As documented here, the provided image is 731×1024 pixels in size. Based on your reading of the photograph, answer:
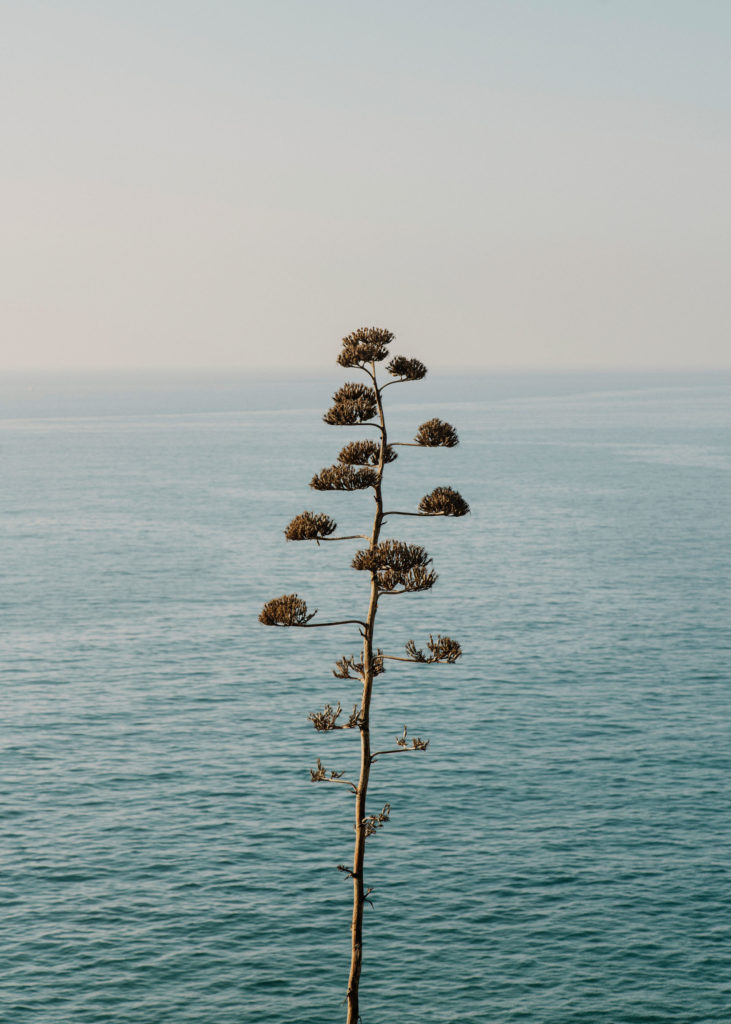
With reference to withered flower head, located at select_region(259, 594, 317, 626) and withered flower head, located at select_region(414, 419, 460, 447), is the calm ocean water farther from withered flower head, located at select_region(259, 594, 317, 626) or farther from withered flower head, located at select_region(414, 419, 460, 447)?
withered flower head, located at select_region(414, 419, 460, 447)

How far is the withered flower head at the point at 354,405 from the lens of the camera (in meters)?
32.0

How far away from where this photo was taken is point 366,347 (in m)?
31.7

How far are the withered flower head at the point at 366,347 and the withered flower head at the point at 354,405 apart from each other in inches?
27.6

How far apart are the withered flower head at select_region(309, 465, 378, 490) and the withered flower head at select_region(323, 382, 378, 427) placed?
50.3 inches

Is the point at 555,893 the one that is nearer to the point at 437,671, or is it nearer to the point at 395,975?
the point at 395,975

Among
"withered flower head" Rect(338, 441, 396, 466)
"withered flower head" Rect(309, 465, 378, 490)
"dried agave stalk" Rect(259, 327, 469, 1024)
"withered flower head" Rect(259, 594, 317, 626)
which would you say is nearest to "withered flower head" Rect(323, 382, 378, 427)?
"dried agave stalk" Rect(259, 327, 469, 1024)

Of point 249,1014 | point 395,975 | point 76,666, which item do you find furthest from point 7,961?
point 76,666

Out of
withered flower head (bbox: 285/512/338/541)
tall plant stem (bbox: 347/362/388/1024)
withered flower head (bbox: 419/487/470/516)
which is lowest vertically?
tall plant stem (bbox: 347/362/388/1024)

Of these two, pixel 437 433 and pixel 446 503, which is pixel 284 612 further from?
pixel 437 433

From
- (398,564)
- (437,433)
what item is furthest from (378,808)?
(437,433)

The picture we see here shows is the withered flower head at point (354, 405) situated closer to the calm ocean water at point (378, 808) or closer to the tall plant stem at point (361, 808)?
the tall plant stem at point (361, 808)

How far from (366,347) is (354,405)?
155 cm

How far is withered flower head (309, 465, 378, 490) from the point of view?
31781 millimetres

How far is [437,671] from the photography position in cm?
10912
